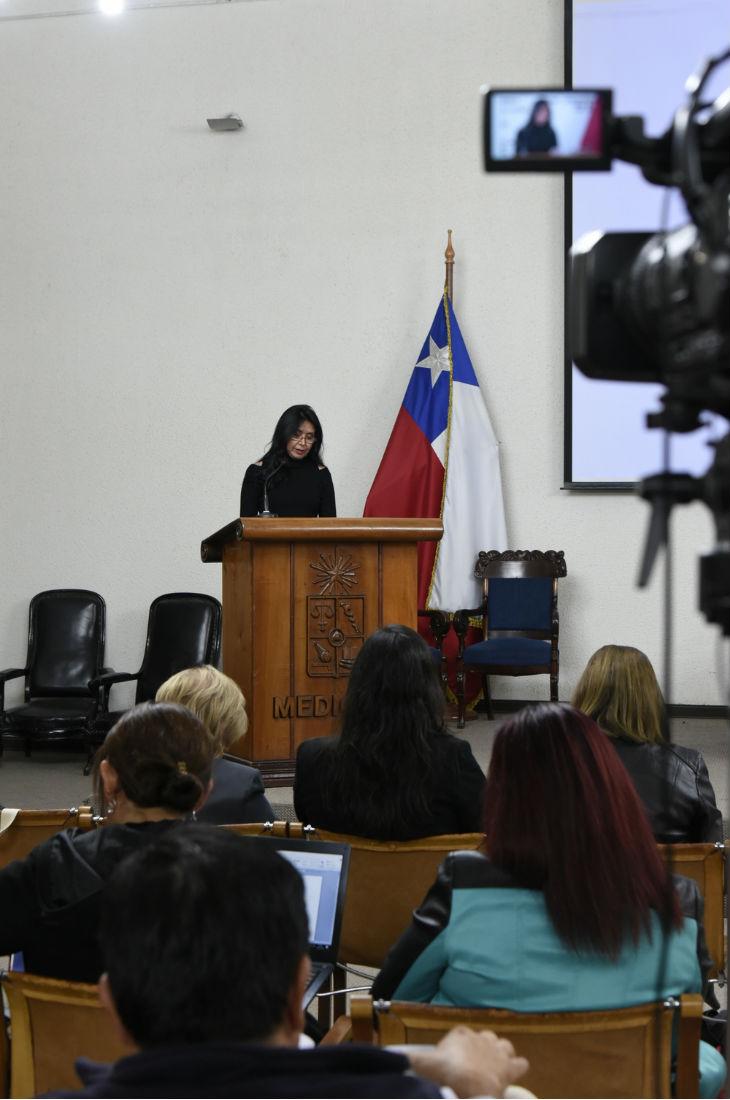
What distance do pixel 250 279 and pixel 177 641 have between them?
2.35m

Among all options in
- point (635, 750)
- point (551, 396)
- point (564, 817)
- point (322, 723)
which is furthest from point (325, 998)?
point (551, 396)

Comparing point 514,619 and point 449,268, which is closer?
point 514,619

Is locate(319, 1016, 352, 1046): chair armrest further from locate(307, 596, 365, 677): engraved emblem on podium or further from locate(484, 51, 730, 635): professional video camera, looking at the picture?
locate(307, 596, 365, 677): engraved emblem on podium

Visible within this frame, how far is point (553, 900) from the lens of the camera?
163 cm

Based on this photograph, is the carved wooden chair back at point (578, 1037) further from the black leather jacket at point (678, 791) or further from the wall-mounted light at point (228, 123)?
the wall-mounted light at point (228, 123)

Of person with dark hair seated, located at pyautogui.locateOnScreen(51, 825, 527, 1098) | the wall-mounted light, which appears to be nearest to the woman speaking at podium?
the wall-mounted light

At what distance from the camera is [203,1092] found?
3.01 ft

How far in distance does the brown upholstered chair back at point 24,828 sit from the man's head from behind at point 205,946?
1468 mm

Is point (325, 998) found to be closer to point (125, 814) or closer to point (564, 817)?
point (125, 814)

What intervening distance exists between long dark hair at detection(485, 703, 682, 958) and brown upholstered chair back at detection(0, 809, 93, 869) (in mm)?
1114

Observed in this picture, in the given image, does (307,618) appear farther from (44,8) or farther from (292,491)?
(44,8)

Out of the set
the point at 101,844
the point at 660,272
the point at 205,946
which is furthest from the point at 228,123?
the point at 205,946

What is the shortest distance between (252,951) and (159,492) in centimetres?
698

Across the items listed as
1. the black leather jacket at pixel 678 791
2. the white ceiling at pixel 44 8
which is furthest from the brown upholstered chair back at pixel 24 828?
the white ceiling at pixel 44 8
